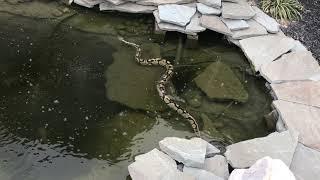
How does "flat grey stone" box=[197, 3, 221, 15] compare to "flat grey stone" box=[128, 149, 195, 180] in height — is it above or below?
above

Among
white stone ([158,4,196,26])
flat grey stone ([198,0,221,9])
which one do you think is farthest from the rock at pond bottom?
flat grey stone ([198,0,221,9])

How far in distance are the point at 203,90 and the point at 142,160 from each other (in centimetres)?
181

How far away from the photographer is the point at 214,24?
312 inches

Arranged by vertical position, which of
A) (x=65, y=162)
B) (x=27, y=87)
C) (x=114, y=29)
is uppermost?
(x=114, y=29)

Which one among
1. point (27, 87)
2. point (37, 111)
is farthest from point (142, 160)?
point (27, 87)

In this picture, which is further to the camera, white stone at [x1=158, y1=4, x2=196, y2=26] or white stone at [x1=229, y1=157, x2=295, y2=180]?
white stone at [x1=158, y1=4, x2=196, y2=26]

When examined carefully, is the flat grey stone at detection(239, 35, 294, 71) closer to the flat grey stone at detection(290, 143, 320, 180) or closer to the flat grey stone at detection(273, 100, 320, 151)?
the flat grey stone at detection(273, 100, 320, 151)

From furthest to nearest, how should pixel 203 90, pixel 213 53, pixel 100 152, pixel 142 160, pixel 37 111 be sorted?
pixel 213 53, pixel 203 90, pixel 37 111, pixel 100 152, pixel 142 160

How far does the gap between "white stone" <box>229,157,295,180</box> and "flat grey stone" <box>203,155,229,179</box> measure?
0.52 meters

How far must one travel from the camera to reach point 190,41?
7961mm

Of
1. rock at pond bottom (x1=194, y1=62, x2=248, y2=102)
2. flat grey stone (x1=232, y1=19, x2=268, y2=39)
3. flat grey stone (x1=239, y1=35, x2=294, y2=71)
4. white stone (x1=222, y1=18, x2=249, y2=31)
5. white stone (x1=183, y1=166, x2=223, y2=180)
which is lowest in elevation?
white stone (x1=183, y1=166, x2=223, y2=180)

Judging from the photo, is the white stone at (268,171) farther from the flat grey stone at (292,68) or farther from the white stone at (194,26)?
the white stone at (194,26)

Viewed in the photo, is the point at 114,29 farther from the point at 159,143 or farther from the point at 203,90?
the point at 159,143

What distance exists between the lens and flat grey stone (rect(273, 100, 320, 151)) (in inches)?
237
